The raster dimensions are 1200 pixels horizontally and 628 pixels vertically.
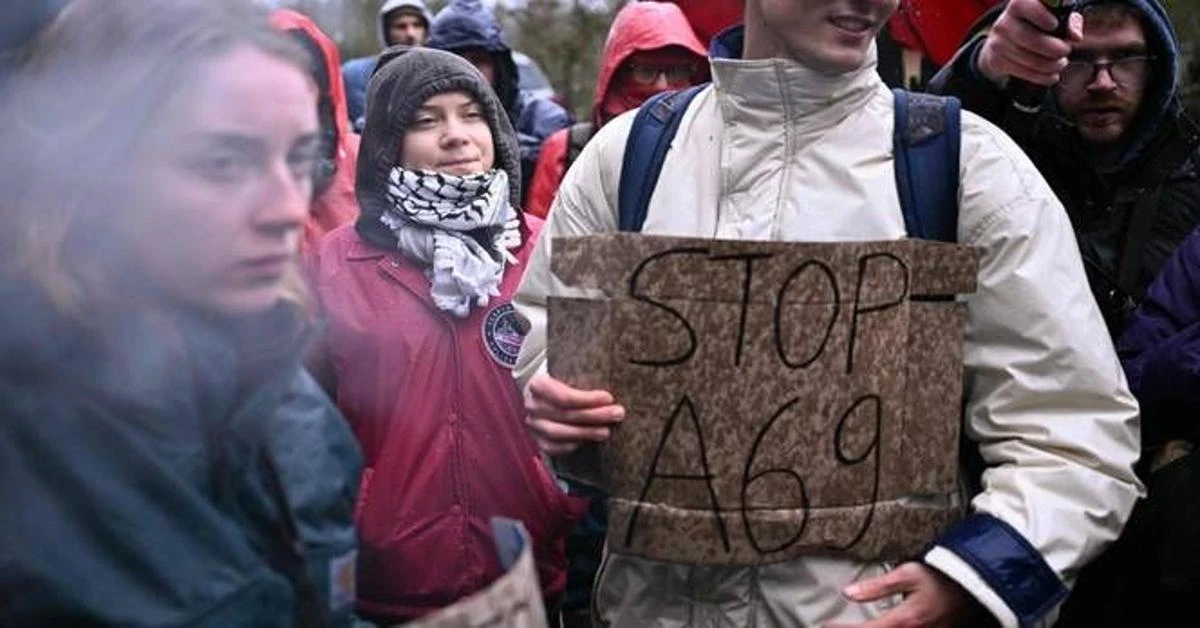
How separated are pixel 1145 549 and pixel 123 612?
2.04 metres

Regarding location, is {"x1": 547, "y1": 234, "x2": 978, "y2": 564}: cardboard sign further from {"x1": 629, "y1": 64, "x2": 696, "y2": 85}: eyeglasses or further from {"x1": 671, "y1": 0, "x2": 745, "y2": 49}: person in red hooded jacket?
{"x1": 671, "y1": 0, "x2": 745, "y2": 49}: person in red hooded jacket

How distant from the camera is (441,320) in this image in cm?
322

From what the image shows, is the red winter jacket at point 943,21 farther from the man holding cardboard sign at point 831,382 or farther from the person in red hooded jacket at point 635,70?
the man holding cardboard sign at point 831,382

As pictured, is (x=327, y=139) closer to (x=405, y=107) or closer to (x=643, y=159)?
(x=643, y=159)

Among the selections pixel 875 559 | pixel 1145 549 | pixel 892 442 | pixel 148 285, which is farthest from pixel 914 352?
pixel 148 285

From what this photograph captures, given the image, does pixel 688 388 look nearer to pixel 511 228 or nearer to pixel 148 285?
pixel 148 285

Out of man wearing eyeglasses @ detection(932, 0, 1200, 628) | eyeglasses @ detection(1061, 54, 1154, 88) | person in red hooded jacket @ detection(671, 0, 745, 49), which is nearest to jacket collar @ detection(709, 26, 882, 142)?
man wearing eyeglasses @ detection(932, 0, 1200, 628)

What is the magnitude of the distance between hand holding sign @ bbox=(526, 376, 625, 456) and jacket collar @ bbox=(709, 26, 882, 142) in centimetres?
51

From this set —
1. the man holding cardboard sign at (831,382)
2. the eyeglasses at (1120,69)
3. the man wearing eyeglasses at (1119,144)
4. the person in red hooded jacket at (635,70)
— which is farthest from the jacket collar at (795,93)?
the person in red hooded jacket at (635,70)

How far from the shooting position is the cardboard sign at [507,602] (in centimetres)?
152

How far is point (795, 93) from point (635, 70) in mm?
3000

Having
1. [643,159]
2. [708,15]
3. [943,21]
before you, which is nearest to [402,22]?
[708,15]

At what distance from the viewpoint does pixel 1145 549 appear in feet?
9.80

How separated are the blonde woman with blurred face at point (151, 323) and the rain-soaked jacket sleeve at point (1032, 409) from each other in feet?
3.70
